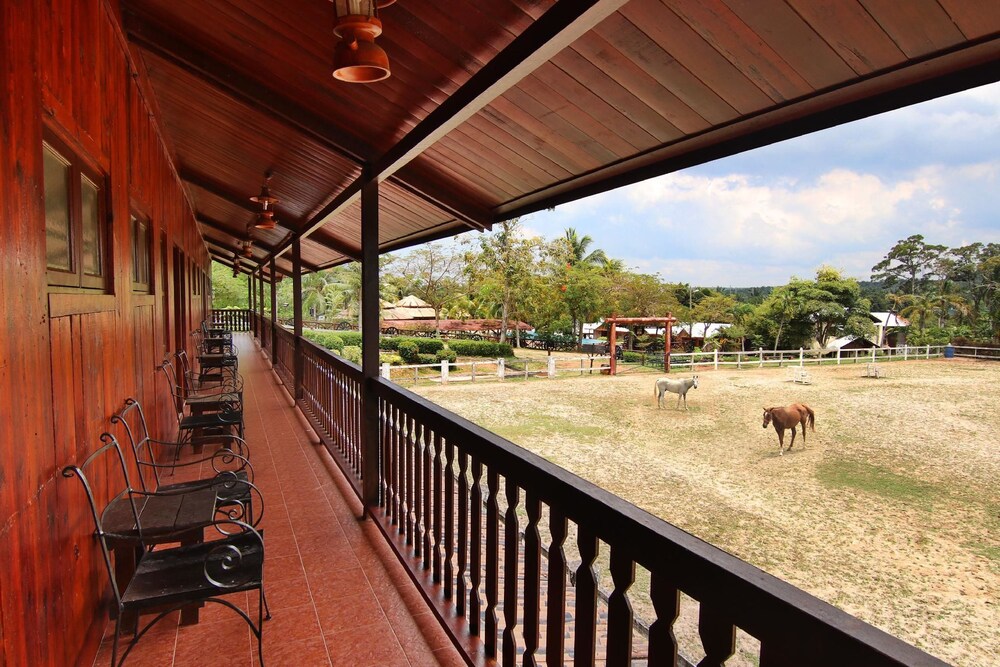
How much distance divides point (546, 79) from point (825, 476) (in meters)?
22.2

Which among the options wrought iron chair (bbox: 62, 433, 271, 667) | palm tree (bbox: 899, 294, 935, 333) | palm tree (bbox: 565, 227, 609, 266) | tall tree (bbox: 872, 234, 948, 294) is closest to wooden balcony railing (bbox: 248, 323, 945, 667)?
wrought iron chair (bbox: 62, 433, 271, 667)

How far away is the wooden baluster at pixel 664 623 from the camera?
3.25 ft

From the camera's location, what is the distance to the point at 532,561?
1595 mm

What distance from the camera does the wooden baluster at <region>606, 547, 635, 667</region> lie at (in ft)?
3.75

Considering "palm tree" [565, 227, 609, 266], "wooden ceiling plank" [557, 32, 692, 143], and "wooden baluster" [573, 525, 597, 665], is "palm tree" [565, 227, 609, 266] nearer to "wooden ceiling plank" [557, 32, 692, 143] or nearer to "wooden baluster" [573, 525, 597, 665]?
"wooden ceiling plank" [557, 32, 692, 143]

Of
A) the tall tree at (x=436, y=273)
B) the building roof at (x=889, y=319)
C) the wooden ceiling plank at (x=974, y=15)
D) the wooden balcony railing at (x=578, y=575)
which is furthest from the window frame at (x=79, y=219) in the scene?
the building roof at (x=889, y=319)

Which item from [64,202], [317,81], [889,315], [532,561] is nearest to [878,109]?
[532,561]

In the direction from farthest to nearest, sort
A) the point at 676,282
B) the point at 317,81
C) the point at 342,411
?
the point at 676,282
the point at 342,411
the point at 317,81

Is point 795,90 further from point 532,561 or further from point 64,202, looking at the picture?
point 64,202

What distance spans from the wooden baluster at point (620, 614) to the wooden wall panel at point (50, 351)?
1336 mm

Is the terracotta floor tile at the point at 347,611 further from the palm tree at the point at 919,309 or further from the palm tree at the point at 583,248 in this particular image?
the palm tree at the point at 919,309

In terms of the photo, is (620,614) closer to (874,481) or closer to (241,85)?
(241,85)

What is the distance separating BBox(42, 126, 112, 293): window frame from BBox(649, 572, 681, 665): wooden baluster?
1910 mm

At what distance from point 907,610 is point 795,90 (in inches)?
589
